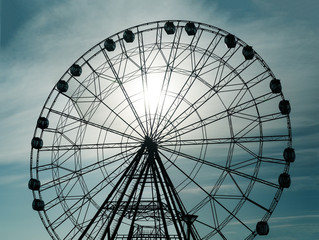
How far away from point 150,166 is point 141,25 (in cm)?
1105

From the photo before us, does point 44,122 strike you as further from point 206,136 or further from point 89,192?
point 206,136

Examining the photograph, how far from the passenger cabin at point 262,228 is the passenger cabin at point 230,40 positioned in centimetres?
1328

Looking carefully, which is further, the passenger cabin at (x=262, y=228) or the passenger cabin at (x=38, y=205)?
the passenger cabin at (x=38, y=205)

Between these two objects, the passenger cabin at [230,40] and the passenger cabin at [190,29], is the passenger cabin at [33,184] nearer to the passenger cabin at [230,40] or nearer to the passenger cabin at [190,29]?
the passenger cabin at [190,29]

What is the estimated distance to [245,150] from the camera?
2939 cm

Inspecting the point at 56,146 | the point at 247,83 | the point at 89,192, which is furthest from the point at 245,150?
the point at 56,146

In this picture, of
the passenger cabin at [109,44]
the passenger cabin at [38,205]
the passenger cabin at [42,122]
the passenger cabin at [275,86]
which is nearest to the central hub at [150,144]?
the passenger cabin at [109,44]

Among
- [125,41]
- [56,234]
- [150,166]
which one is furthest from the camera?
[125,41]

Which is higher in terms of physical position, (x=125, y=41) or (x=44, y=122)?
(x=125, y=41)

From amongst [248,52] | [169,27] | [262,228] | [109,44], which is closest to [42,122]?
[109,44]

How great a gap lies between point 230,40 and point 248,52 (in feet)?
5.34

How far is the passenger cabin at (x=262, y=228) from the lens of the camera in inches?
1079

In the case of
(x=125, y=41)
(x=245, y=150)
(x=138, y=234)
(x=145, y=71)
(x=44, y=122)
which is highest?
(x=125, y=41)

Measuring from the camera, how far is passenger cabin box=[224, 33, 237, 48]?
2923 cm
